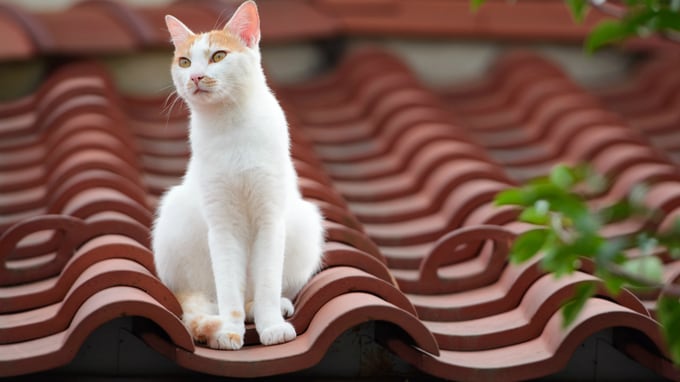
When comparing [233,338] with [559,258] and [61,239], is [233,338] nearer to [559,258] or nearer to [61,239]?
[61,239]

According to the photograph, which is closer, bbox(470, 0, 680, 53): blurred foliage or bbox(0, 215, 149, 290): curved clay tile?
bbox(470, 0, 680, 53): blurred foliage

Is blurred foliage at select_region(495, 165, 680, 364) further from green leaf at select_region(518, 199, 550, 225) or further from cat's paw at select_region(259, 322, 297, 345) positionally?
cat's paw at select_region(259, 322, 297, 345)

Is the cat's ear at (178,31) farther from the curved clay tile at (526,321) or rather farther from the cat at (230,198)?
the curved clay tile at (526,321)

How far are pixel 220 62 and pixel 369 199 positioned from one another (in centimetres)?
179

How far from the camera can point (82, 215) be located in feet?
12.4

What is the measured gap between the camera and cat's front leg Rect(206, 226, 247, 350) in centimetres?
317

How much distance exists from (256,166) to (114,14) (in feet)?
10.1

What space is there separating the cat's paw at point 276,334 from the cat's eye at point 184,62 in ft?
2.48

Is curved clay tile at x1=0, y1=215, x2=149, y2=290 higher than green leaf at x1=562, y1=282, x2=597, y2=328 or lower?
lower

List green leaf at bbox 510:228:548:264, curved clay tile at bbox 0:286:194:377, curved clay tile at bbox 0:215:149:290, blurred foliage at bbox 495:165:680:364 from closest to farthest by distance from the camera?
blurred foliage at bbox 495:165:680:364
green leaf at bbox 510:228:548:264
curved clay tile at bbox 0:286:194:377
curved clay tile at bbox 0:215:149:290

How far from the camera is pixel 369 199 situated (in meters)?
4.92

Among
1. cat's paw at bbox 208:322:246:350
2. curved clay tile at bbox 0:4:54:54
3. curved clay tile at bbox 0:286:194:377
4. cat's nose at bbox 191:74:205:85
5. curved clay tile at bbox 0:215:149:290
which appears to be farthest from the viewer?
curved clay tile at bbox 0:4:54:54

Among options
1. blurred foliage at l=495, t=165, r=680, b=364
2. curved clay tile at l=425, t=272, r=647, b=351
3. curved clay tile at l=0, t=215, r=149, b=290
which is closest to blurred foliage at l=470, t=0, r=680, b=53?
blurred foliage at l=495, t=165, r=680, b=364

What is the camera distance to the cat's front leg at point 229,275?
3.17 meters
